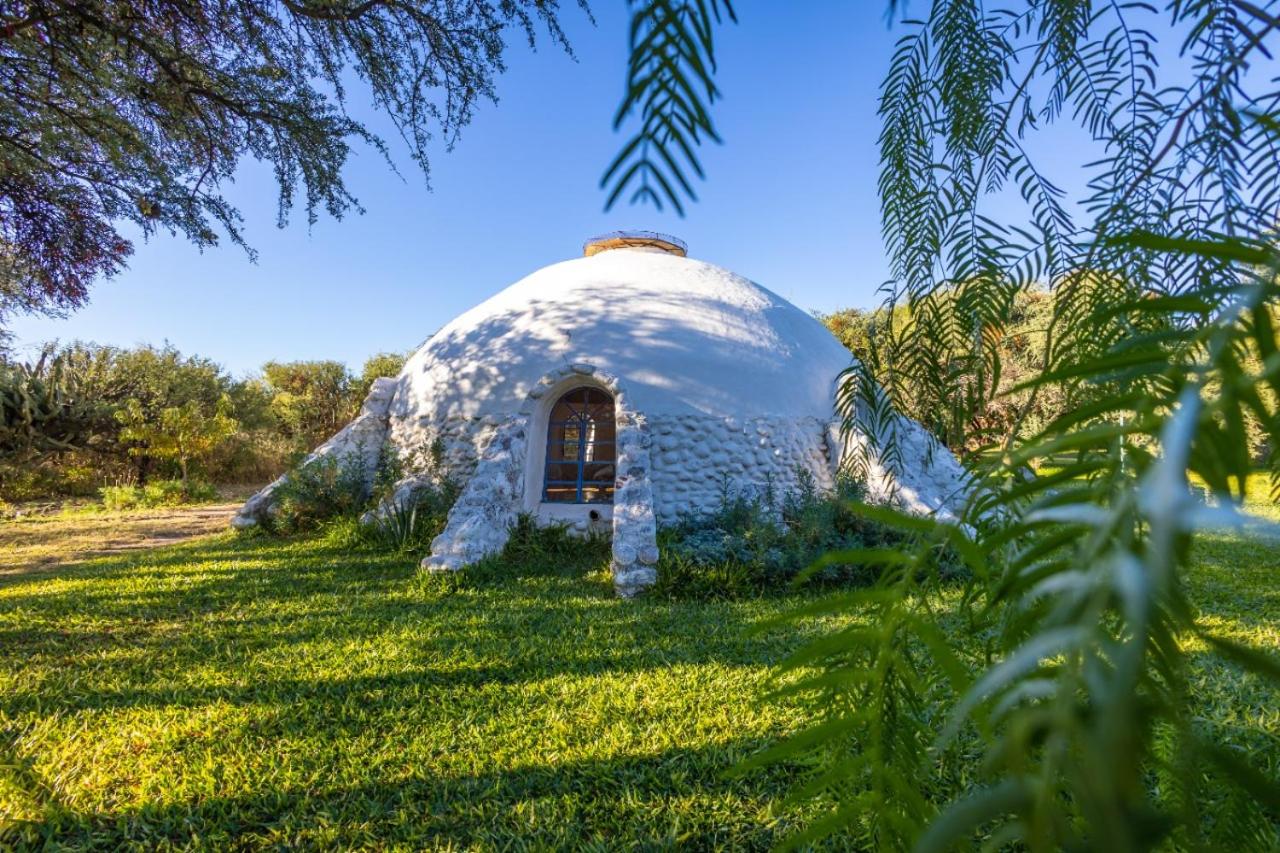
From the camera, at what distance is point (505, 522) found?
24.1 feet

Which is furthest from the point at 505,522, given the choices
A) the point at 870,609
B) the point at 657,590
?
the point at 870,609

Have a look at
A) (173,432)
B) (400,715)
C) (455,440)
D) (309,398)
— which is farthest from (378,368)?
(400,715)

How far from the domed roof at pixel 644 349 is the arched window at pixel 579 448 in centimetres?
66

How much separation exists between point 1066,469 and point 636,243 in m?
11.6

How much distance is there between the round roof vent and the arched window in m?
3.82

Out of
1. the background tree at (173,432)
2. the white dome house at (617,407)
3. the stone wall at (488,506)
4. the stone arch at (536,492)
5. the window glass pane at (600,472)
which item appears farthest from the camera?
the background tree at (173,432)

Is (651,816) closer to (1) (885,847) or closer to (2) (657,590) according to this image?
(1) (885,847)

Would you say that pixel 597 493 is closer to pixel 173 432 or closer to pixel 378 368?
pixel 173 432

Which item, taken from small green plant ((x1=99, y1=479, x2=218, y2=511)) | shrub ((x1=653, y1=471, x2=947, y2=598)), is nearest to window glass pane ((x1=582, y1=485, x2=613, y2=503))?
shrub ((x1=653, y1=471, x2=947, y2=598))

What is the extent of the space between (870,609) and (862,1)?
0.85m

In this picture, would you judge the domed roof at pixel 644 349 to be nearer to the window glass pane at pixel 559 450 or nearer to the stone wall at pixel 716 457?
the stone wall at pixel 716 457

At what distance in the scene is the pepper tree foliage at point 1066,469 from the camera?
0.58 feet

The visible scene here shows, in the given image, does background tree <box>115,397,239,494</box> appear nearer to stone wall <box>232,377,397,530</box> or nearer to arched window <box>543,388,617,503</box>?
stone wall <box>232,377,397,530</box>

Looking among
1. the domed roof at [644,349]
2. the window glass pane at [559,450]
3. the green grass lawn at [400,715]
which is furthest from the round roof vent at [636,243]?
the green grass lawn at [400,715]
